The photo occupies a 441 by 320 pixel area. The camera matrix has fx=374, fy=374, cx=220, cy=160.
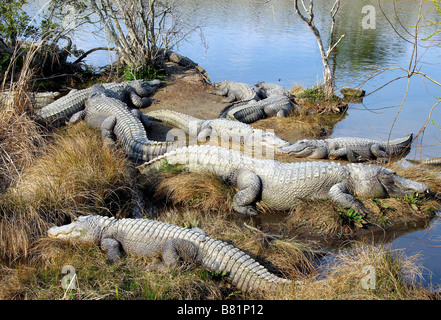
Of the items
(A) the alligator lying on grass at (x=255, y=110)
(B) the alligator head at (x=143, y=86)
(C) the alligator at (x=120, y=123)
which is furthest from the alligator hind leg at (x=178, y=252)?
(B) the alligator head at (x=143, y=86)

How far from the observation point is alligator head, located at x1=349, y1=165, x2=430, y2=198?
511 cm

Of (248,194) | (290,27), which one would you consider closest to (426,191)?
(248,194)

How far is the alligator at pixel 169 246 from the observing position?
3.59m

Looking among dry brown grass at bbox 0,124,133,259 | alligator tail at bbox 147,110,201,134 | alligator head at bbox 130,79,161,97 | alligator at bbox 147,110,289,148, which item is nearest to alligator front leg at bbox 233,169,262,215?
dry brown grass at bbox 0,124,133,259

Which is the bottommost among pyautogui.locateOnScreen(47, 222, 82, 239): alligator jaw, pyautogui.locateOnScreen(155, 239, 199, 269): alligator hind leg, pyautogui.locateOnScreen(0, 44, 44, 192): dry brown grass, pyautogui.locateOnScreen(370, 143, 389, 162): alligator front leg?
pyautogui.locateOnScreen(370, 143, 389, 162): alligator front leg

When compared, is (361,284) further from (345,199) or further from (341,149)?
(341,149)

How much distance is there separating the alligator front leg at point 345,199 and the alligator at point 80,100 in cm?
457

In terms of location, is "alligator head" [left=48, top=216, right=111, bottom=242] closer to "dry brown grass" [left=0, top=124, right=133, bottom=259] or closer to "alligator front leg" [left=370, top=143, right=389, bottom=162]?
"dry brown grass" [left=0, top=124, right=133, bottom=259]

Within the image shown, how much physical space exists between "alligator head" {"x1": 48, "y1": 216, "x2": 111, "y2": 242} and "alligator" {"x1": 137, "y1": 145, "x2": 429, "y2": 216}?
1830 millimetres

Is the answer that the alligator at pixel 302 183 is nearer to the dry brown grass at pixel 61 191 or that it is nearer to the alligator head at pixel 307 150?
the alligator head at pixel 307 150

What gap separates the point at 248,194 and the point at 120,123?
10.00ft

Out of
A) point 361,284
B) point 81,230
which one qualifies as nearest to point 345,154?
point 361,284

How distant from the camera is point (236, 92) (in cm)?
948
